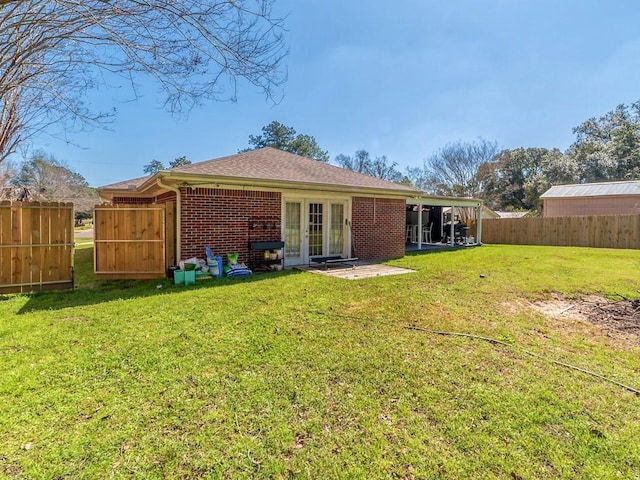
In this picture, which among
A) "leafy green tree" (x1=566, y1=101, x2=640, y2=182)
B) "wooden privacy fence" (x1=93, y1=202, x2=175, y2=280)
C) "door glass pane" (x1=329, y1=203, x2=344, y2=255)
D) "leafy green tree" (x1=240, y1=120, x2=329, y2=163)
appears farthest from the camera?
"leafy green tree" (x1=240, y1=120, x2=329, y2=163)

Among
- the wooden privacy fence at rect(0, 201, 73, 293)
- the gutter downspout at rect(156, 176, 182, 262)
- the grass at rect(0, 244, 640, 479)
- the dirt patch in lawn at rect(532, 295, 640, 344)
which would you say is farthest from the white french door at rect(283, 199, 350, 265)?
the dirt patch in lawn at rect(532, 295, 640, 344)

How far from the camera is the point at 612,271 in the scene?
8844mm

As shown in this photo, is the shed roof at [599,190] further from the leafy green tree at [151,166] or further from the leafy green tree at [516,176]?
the leafy green tree at [151,166]

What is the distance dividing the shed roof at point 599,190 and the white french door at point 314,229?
70.2ft

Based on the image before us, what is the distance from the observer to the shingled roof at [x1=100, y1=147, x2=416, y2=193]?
814cm

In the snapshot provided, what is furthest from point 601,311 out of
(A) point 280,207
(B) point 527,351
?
(A) point 280,207

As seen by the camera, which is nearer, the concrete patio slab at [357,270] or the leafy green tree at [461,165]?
the concrete patio slab at [357,270]

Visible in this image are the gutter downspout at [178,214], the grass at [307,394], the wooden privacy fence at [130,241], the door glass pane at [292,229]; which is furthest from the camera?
the door glass pane at [292,229]

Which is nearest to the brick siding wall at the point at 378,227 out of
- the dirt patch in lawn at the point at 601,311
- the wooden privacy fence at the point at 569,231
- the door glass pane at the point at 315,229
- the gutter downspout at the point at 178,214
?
the door glass pane at the point at 315,229

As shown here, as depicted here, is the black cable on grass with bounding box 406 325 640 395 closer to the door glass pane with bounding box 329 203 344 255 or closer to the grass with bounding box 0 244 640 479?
the grass with bounding box 0 244 640 479

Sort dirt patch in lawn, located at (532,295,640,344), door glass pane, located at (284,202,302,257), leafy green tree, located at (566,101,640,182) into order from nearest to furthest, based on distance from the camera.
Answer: dirt patch in lawn, located at (532,295,640,344) → door glass pane, located at (284,202,302,257) → leafy green tree, located at (566,101,640,182)

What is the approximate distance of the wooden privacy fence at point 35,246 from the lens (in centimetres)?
631

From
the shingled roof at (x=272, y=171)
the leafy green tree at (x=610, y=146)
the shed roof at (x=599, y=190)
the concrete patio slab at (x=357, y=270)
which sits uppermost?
the leafy green tree at (x=610, y=146)

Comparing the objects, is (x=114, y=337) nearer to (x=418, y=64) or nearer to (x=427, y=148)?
(x=418, y=64)
